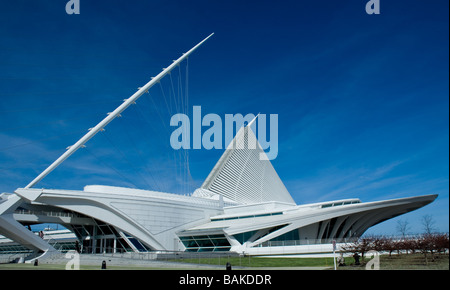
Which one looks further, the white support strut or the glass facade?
the glass facade

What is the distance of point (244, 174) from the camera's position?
6594cm

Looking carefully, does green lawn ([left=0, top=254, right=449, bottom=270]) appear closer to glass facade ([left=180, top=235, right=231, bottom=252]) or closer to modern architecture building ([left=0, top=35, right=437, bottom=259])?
modern architecture building ([left=0, top=35, right=437, bottom=259])

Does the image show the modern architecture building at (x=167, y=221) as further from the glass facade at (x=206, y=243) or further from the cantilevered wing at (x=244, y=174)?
the cantilevered wing at (x=244, y=174)

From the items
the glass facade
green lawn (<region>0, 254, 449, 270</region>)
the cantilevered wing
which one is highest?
the cantilevered wing

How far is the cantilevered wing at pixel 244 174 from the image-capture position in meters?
62.4

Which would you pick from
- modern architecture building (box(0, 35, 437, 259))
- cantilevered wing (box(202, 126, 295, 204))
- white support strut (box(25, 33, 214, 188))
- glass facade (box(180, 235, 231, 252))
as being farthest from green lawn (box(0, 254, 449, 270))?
cantilevered wing (box(202, 126, 295, 204))

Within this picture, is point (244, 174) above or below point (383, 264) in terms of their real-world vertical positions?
above

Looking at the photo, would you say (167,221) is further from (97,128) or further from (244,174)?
(244,174)

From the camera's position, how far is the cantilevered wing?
205 feet

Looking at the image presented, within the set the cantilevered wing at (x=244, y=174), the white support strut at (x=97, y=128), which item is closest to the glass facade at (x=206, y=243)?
the cantilevered wing at (x=244, y=174)

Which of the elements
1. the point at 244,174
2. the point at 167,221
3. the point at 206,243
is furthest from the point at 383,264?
the point at 244,174
